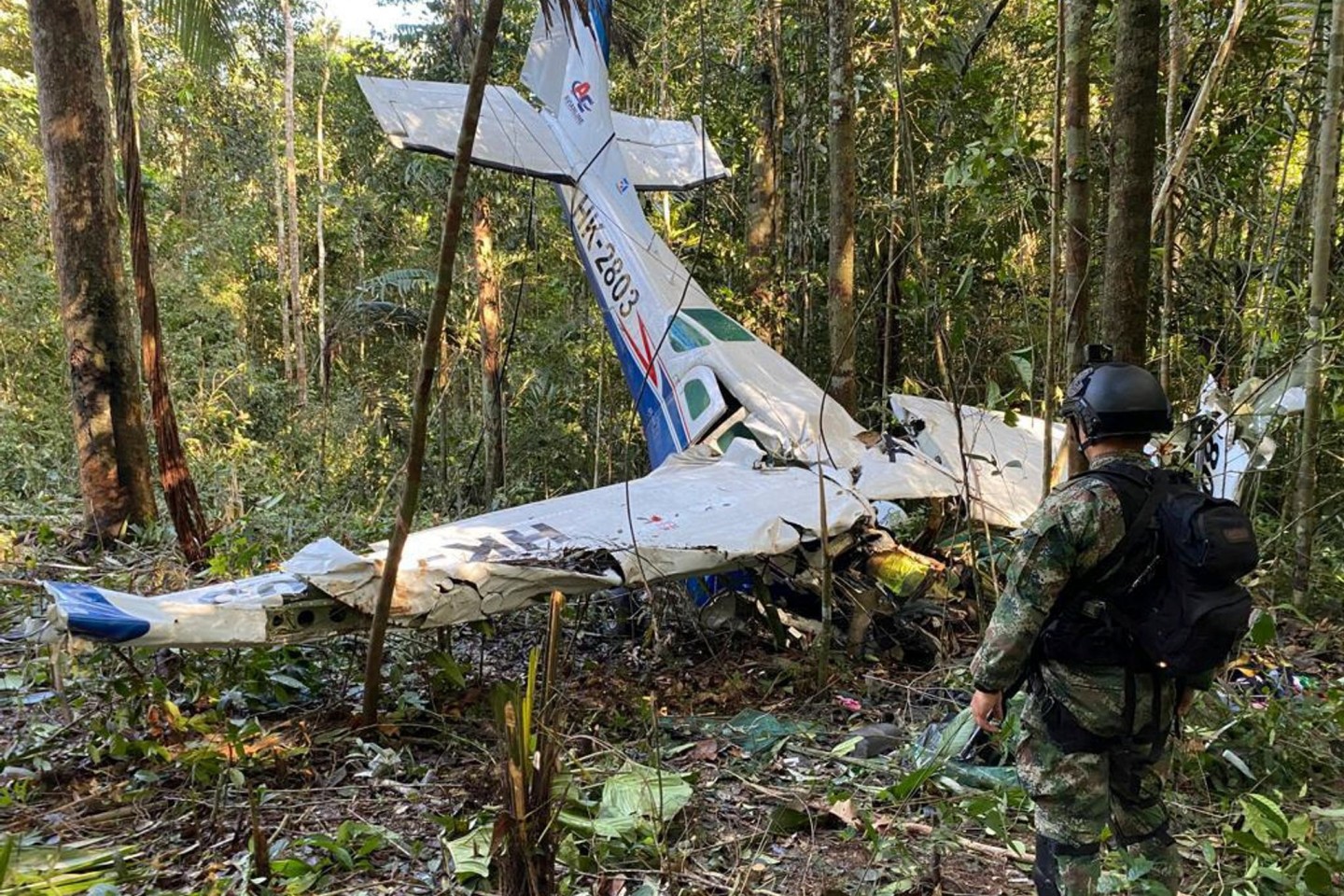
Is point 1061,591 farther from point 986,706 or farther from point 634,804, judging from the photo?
point 634,804

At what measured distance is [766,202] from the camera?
34.4 feet

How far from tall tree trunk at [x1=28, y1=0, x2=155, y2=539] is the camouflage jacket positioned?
7.11m

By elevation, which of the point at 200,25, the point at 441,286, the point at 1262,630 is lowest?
the point at 1262,630

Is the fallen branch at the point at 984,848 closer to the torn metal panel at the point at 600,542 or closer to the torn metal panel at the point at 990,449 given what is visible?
the torn metal panel at the point at 600,542

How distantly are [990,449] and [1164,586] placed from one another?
13.3 feet

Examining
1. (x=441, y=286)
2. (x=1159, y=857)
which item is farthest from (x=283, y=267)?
(x=1159, y=857)

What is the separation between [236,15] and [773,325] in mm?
6503

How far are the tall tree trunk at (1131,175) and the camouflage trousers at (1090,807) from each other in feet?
6.80

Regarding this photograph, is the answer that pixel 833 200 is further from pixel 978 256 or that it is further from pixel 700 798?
pixel 700 798

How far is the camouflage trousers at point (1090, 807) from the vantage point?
7.70ft

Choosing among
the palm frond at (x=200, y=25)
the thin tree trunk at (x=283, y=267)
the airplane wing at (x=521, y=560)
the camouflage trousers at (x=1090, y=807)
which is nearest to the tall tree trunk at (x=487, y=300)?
the palm frond at (x=200, y=25)

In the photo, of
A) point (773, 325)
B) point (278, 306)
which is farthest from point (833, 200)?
point (278, 306)

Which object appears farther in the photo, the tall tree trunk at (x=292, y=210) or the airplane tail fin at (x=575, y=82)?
the tall tree trunk at (x=292, y=210)

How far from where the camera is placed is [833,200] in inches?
292
